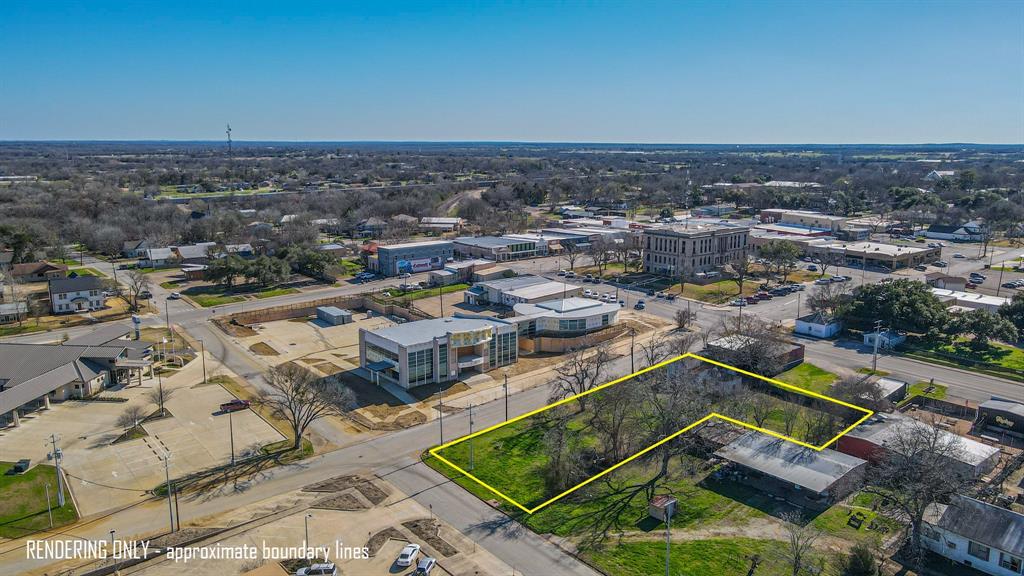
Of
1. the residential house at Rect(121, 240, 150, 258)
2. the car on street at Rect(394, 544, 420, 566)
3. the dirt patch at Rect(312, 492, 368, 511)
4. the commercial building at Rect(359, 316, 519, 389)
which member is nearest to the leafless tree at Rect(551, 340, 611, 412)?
the commercial building at Rect(359, 316, 519, 389)

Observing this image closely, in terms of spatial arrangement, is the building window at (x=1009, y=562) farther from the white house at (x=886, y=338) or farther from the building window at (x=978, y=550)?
the white house at (x=886, y=338)

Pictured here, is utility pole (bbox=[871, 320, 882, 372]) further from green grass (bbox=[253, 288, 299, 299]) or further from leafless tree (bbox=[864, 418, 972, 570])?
green grass (bbox=[253, 288, 299, 299])

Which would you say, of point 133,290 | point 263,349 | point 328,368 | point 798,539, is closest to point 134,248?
point 133,290

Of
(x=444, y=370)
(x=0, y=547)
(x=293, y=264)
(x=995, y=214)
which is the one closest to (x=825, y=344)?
(x=444, y=370)

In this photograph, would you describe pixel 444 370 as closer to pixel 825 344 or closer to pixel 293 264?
pixel 825 344

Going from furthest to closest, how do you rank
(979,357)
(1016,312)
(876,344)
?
(1016,312), (979,357), (876,344)

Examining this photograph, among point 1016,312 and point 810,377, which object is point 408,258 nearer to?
point 810,377
